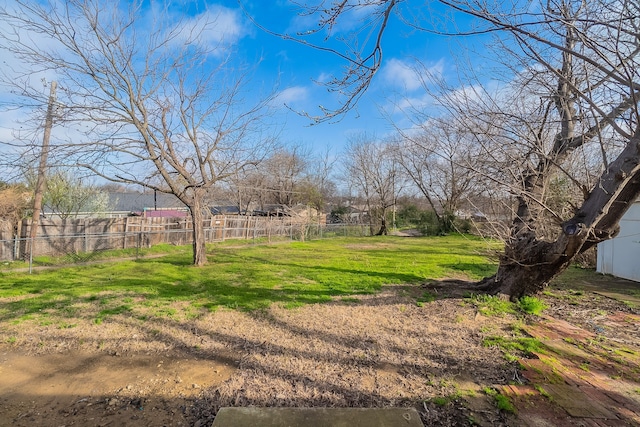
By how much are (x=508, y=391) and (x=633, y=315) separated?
3892mm

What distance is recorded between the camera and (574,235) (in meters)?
3.92

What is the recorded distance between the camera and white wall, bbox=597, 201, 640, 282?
24.6 feet

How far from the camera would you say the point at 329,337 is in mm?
3990

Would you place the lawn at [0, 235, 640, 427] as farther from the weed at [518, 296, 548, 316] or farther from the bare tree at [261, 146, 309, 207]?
the bare tree at [261, 146, 309, 207]

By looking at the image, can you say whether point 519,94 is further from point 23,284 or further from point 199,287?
point 23,284

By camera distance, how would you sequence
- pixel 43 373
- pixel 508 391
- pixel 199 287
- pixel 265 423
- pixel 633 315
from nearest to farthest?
pixel 265 423, pixel 508 391, pixel 43 373, pixel 633 315, pixel 199 287

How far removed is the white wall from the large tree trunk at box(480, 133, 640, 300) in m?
4.02

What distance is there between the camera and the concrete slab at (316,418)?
6.27 ft

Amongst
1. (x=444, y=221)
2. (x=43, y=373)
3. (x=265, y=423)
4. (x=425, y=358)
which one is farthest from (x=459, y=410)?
(x=444, y=221)

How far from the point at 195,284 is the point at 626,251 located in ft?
33.5

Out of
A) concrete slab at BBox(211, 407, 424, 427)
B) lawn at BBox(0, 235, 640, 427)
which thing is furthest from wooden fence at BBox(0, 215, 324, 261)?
concrete slab at BBox(211, 407, 424, 427)

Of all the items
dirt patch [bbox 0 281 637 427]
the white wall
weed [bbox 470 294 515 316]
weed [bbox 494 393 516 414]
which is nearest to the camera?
weed [bbox 494 393 516 414]

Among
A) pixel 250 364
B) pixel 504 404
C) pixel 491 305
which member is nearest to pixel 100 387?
pixel 250 364

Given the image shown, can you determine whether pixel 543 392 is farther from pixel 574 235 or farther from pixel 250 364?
pixel 250 364
